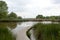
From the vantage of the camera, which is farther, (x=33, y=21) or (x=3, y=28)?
(x=33, y=21)

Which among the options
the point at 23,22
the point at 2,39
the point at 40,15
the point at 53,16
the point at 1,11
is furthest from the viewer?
A: the point at 1,11

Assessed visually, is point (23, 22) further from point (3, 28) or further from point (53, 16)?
point (3, 28)

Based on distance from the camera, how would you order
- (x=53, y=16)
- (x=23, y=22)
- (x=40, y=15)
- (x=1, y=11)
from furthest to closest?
(x=1, y=11)
(x=40, y=15)
(x=53, y=16)
(x=23, y=22)

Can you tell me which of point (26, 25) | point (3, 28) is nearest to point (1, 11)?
point (26, 25)

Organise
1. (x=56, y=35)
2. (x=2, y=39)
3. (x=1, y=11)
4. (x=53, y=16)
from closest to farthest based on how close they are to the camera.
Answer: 1. (x=2, y=39)
2. (x=56, y=35)
3. (x=53, y=16)
4. (x=1, y=11)

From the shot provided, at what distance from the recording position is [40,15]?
7.12 metres

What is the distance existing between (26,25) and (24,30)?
0.22 metres

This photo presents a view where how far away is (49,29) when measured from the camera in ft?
14.5

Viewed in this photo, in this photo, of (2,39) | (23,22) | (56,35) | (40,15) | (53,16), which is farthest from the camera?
(40,15)

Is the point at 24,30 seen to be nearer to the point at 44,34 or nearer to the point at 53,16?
the point at 53,16

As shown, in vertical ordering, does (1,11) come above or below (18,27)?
above

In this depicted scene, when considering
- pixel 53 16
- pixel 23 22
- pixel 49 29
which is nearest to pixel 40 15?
pixel 53 16

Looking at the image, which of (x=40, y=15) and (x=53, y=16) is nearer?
(x=53, y=16)

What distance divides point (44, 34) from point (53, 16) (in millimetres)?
2083
